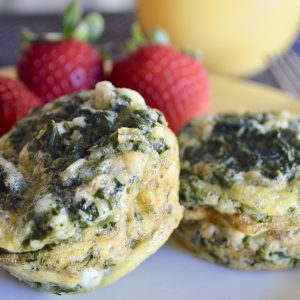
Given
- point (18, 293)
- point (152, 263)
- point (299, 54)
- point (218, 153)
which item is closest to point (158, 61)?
point (218, 153)

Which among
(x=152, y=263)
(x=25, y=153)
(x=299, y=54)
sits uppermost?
(x=25, y=153)

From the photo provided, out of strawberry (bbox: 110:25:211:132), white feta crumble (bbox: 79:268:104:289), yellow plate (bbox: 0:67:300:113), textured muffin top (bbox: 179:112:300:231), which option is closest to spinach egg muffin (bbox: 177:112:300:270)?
textured muffin top (bbox: 179:112:300:231)

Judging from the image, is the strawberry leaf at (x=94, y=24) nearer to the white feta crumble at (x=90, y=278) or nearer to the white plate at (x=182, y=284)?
the white plate at (x=182, y=284)

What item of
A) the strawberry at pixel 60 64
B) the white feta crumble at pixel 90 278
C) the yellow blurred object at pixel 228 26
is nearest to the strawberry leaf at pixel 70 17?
the strawberry at pixel 60 64

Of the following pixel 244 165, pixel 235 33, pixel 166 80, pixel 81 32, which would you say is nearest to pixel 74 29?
pixel 81 32

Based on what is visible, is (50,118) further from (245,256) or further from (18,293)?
(245,256)

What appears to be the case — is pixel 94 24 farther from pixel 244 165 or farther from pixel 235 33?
pixel 244 165
